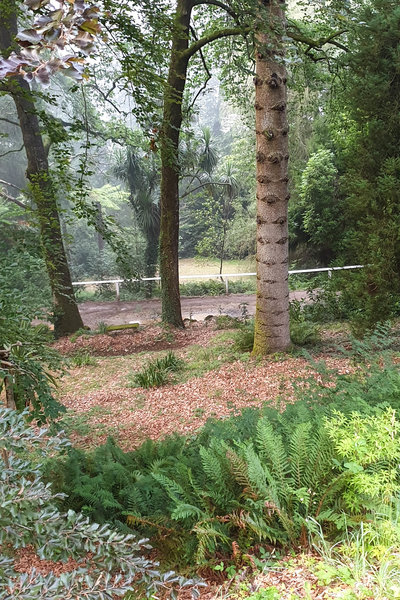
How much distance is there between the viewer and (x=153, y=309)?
14719 mm

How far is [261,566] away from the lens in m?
1.72

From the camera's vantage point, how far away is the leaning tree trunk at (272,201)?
5082 mm

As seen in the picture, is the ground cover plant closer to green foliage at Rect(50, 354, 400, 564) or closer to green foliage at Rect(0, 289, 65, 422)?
green foliage at Rect(50, 354, 400, 564)

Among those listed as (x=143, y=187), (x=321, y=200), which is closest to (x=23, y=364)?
(x=321, y=200)

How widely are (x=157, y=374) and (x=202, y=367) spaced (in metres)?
0.62

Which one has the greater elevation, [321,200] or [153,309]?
[321,200]

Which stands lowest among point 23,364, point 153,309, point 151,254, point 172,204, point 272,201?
point 153,309

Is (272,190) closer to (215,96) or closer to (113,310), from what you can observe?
(113,310)

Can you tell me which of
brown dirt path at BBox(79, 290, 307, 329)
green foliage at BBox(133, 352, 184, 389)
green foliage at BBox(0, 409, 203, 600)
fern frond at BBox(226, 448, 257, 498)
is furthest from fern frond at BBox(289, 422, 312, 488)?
brown dirt path at BBox(79, 290, 307, 329)

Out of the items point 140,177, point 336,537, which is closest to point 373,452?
point 336,537

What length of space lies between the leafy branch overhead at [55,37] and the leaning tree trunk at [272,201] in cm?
401

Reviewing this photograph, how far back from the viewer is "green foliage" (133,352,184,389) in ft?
18.3

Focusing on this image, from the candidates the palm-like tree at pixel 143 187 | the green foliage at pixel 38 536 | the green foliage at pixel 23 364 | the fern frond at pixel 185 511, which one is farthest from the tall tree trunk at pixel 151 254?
the green foliage at pixel 38 536

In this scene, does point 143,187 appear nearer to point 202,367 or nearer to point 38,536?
point 202,367
